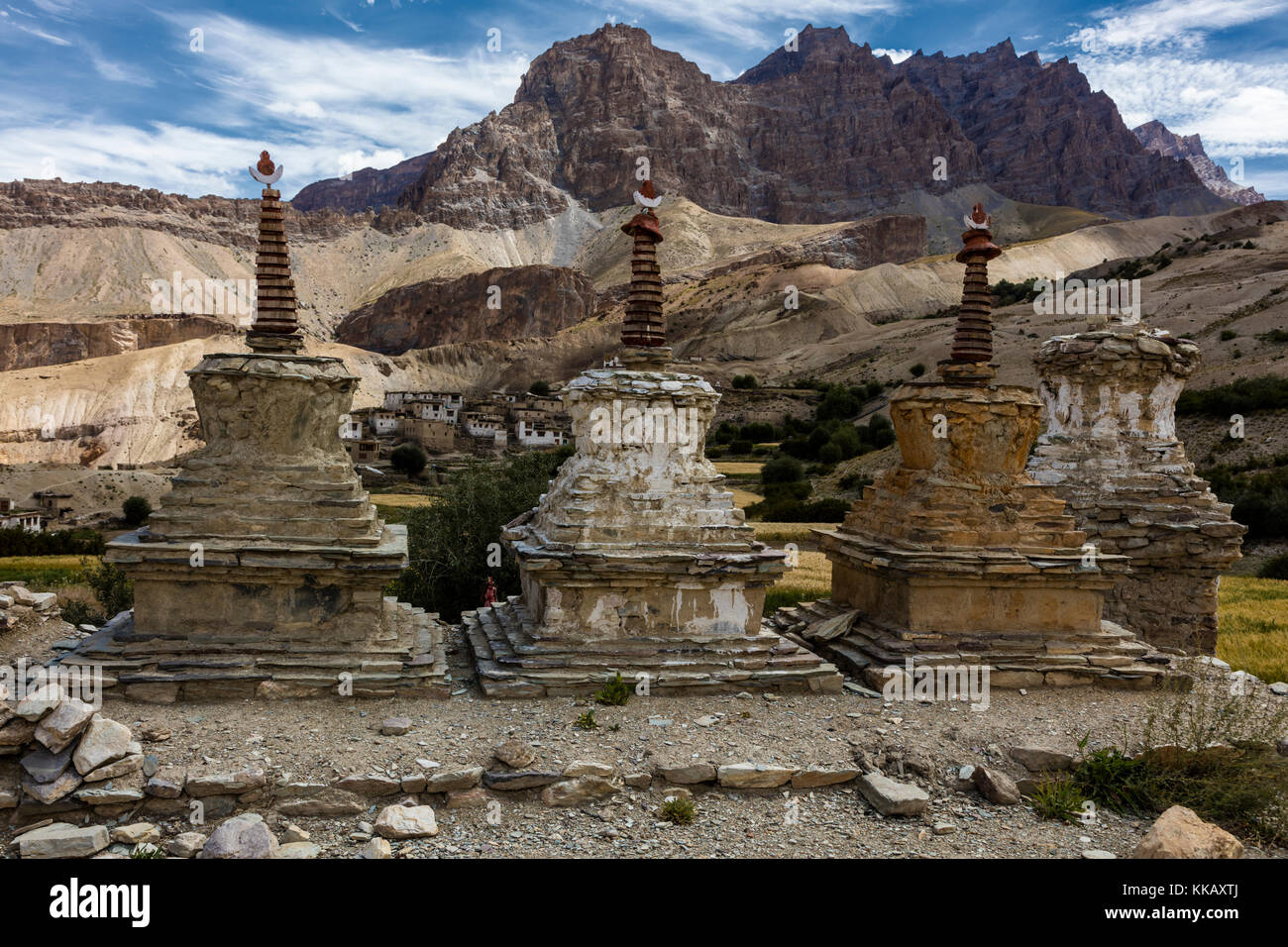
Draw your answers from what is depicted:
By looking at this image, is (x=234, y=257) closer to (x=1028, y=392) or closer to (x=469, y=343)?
(x=469, y=343)

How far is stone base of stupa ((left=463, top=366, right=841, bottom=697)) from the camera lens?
9523 mm

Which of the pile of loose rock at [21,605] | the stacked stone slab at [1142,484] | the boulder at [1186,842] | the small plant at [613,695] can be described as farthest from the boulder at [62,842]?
the stacked stone slab at [1142,484]

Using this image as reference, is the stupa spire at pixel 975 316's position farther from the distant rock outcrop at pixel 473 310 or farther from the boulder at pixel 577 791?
the distant rock outcrop at pixel 473 310

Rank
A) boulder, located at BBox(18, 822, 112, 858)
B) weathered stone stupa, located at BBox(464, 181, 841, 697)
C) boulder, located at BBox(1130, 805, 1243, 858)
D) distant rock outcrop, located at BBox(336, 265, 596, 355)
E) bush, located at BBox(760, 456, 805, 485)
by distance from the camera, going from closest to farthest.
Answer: boulder, located at BBox(18, 822, 112, 858) < boulder, located at BBox(1130, 805, 1243, 858) < weathered stone stupa, located at BBox(464, 181, 841, 697) < bush, located at BBox(760, 456, 805, 485) < distant rock outcrop, located at BBox(336, 265, 596, 355)

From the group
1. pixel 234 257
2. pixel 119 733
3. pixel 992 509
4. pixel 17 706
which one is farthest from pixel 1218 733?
pixel 234 257

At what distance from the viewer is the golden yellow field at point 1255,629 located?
12.7 metres

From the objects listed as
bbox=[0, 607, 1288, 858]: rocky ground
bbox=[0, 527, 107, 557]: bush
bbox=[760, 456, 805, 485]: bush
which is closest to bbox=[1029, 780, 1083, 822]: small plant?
bbox=[0, 607, 1288, 858]: rocky ground

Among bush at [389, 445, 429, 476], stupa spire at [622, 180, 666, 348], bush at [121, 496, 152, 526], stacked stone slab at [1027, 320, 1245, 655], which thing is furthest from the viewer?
bush at [389, 445, 429, 476]

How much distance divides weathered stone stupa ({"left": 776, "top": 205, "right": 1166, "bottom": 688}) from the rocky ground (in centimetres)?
129

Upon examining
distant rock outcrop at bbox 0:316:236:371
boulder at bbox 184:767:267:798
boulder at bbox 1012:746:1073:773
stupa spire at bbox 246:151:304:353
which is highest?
distant rock outcrop at bbox 0:316:236:371

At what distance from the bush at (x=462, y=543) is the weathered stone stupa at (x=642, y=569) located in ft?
21.1

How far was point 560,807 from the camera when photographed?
283 inches

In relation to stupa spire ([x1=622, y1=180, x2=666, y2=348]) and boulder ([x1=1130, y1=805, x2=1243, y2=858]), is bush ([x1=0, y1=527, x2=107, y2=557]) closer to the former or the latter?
stupa spire ([x1=622, y1=180, x2=666, y2=348])

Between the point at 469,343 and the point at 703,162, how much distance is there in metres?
103
